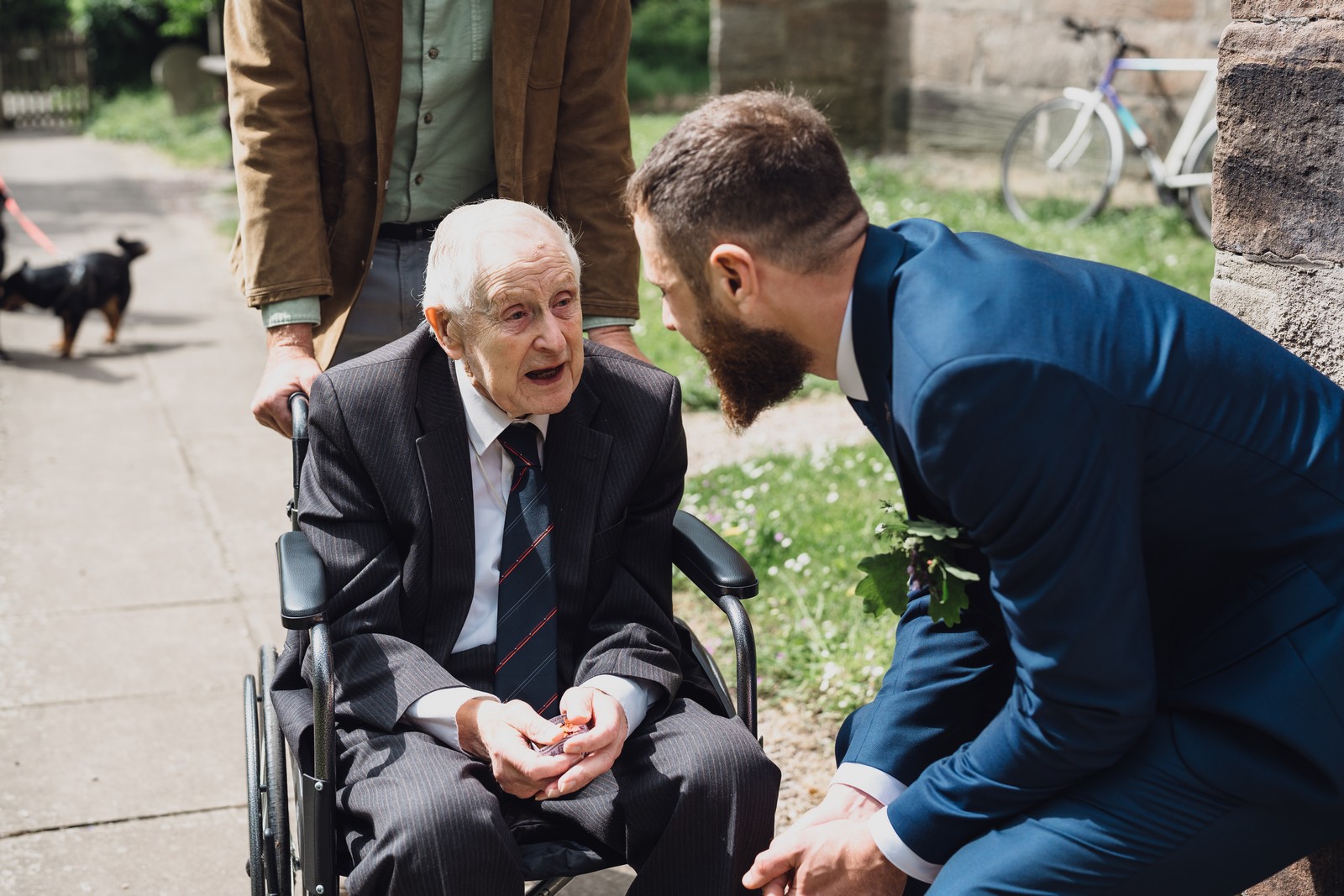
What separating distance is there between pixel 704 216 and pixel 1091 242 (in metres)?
6.79

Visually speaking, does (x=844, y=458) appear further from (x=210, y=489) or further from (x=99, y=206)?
(x=99, y=206)

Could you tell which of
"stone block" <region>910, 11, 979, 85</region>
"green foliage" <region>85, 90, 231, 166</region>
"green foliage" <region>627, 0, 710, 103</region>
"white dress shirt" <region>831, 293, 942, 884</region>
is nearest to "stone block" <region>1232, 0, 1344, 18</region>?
"white dress shirt" <region>831, 293, 942, 884</region>

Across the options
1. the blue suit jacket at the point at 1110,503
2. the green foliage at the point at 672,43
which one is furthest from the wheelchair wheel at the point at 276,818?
the green foliage at the point at 672,43

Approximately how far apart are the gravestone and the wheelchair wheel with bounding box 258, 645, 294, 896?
20.5 meters

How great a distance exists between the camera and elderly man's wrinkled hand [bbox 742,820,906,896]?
6.81 ft

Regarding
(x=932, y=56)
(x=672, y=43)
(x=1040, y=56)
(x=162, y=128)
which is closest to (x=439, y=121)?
(x=1040, y=56)

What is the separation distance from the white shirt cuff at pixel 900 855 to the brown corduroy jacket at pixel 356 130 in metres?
1.49

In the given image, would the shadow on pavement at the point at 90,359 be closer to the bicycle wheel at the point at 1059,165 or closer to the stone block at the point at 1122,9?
the bicycle wheel at the point at 1059,165

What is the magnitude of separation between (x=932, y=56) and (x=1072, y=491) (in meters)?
10.2

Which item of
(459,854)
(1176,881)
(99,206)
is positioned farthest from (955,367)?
(99,206)

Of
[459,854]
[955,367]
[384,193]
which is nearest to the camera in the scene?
[955,367]

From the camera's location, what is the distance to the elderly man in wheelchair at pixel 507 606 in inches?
94.0

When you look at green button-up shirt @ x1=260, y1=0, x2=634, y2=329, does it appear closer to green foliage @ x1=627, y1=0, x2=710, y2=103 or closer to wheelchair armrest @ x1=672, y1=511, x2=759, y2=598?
wheelchair armrest @ x1=672, y1=511, x2=759, y2=598

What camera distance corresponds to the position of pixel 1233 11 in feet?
8.55
